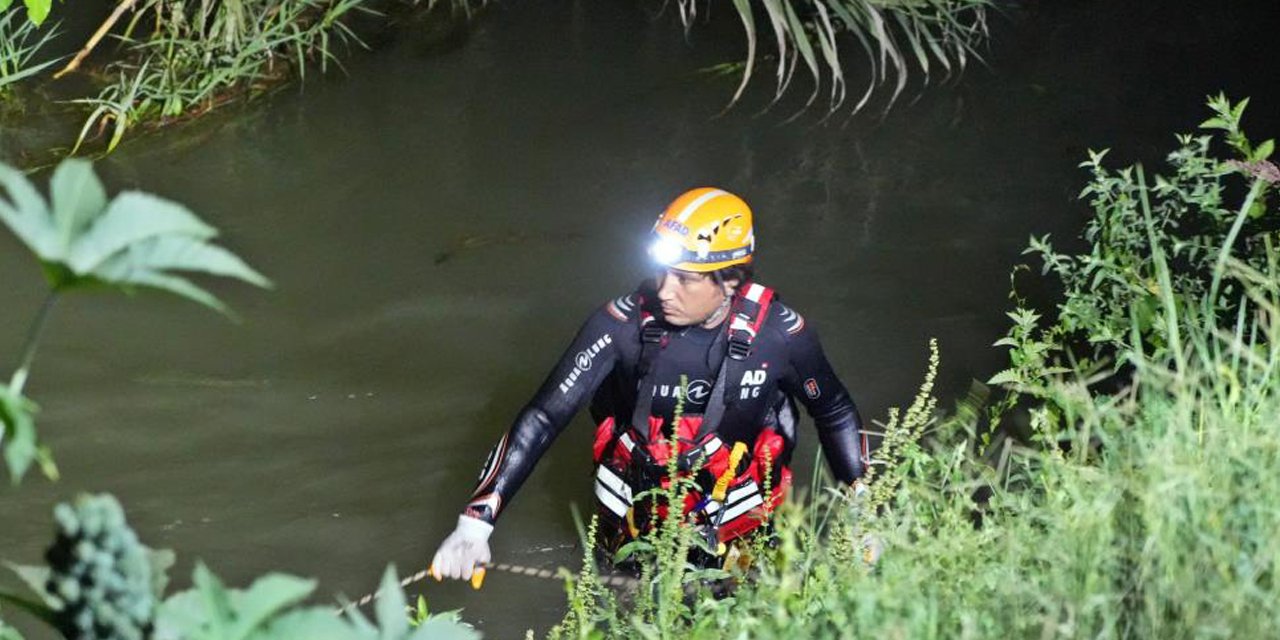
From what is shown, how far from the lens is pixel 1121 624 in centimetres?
278

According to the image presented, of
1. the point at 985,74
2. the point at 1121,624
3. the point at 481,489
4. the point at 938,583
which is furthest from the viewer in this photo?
the point at 985,74

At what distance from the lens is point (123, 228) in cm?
148

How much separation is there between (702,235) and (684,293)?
0.17 m

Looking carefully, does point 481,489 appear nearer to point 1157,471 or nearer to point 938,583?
point 938,583

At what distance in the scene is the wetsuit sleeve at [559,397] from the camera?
4812 mm

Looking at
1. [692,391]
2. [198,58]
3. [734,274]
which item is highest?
[734,274]

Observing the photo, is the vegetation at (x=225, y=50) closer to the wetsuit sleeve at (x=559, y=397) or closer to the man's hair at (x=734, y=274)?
the man's hair at (x=734, y=274)

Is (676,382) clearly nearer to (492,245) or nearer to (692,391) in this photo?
(692,391)

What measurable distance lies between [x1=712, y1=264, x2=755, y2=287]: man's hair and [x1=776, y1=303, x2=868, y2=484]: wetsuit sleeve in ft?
0.53

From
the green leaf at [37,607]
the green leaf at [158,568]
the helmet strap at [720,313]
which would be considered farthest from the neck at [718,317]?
the green leaf at [37,607]

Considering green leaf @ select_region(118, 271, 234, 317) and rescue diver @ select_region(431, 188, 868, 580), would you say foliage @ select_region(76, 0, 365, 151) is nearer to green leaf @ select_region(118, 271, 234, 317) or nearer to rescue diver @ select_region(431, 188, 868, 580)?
rescue diver @ select_region(431, 188, 868, 580)

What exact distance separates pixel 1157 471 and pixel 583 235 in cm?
539

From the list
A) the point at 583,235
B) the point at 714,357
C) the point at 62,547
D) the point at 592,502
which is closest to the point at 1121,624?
the point at 62,547

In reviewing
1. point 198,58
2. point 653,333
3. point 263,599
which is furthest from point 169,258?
point 198,58
